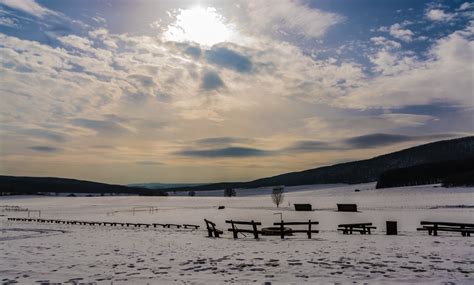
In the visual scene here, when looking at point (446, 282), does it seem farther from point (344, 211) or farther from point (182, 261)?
point (344, 211)

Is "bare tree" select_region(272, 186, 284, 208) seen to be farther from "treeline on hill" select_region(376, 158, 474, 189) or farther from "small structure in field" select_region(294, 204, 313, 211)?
"treeline on hill" select_region(376, 158, 474, 189)

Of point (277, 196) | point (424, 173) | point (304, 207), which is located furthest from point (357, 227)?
point (424, 173)

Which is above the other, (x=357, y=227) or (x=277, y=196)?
(x=277, y=196)

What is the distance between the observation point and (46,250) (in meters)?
18.4

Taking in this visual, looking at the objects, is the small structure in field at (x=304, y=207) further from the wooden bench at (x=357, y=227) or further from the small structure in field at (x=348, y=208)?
the wooden bench at (x=357, y=227)

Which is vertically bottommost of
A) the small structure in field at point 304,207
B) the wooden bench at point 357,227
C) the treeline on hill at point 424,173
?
the small structure in field at point 304,207

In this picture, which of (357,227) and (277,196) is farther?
(277,196)

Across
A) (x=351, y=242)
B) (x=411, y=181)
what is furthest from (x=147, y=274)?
(x=411, y=181)

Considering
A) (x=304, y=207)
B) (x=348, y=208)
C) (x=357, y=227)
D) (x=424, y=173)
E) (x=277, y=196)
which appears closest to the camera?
(x=357, y=227)

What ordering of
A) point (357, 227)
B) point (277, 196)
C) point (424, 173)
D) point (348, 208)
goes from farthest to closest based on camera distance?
1. point (424, 173)
2. point (277, 196)
3. point (348, 208)
4. point (357, 227)

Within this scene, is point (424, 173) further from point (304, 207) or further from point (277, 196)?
point (304, 207)

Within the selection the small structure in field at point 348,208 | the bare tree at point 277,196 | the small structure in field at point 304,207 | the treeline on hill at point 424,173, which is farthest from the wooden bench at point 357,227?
the treeline on hill at point 424,173

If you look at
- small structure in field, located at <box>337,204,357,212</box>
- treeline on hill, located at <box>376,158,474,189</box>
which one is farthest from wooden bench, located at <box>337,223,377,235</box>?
treeline on hill, located at <box>376,158,474,189</box>

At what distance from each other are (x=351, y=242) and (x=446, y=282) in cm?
950
